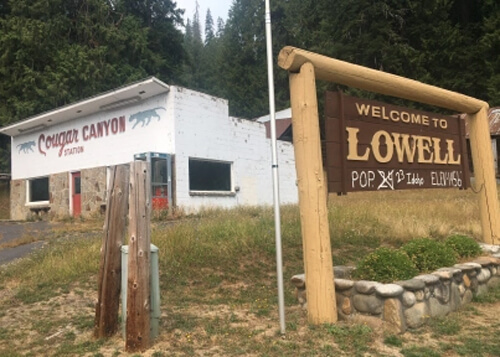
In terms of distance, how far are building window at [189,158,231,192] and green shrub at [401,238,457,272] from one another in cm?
1127

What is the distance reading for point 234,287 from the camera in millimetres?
6918

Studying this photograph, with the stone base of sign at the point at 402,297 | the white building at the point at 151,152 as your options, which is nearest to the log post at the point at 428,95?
the stone base of sign at the point at 402,297

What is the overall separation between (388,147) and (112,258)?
3818 millimetres

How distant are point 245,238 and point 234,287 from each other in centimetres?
181

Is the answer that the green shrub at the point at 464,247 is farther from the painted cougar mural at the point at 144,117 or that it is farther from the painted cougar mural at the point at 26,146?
the painted cougar mural at the point at 26,146

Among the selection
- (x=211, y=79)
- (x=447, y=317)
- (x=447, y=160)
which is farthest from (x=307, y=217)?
(x=211, y=79)

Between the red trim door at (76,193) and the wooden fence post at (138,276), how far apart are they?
1535 centimetres

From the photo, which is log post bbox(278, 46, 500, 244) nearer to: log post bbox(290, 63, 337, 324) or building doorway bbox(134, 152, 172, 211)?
log post bbox(290, 63, 337, 324)

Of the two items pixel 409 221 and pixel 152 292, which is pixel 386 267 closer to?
pixel 152 292

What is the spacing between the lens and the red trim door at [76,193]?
61.6 ft

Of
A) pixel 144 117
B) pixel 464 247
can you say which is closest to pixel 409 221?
pixel 464 247

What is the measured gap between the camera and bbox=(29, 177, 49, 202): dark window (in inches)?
860

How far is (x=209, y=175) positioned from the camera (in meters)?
17.5

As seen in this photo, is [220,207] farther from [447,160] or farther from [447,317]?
[447,317]
